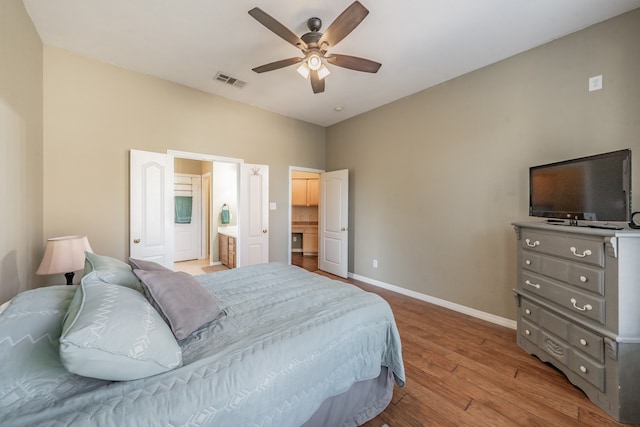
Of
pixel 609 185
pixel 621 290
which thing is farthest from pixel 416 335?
pixel 609 185

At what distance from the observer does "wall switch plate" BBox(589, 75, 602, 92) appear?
2150 mm

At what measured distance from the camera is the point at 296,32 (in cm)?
232

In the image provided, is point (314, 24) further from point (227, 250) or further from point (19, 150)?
point (227, 250)

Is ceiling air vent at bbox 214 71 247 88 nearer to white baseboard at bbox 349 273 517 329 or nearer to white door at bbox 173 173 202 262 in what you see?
white door at bbox 173 173 202 262

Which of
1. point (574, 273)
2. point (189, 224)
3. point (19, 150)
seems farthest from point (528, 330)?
point (189, 224)

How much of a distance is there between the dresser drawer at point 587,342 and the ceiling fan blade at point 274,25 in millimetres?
3115

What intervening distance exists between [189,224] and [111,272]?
4845 millimetres

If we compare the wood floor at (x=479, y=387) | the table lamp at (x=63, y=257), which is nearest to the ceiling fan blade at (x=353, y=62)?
the wood floor at (x=479, y=387)

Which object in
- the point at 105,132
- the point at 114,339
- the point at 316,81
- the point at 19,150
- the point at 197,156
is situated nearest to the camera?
the point at 114,339

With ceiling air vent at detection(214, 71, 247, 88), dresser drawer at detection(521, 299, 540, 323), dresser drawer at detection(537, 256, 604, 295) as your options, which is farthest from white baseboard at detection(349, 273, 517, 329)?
ceiling air vent at detection(214, 71, 247, 88)

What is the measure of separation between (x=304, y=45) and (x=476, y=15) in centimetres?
151

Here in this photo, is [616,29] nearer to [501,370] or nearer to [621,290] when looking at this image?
[621,290]

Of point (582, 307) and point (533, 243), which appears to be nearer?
point (582, 307)

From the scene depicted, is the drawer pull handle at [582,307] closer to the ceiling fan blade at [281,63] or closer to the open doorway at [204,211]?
the ceiling fan blade at [281,63]
